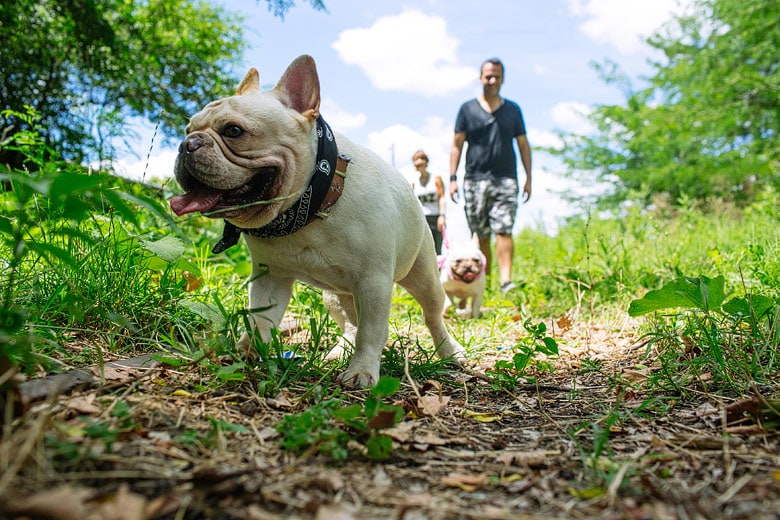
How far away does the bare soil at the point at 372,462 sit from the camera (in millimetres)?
1116

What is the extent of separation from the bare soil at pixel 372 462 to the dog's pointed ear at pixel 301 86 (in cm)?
116

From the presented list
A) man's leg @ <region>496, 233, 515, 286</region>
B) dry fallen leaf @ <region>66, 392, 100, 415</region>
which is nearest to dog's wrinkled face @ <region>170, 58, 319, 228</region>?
dry fallen leaf @ <region>66, 392, 100, 415</region>

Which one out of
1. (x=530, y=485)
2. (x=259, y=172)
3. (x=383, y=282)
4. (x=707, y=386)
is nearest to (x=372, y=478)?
(x=530, y=485)

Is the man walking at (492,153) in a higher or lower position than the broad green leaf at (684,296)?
higher

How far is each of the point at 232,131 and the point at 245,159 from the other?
129 mm

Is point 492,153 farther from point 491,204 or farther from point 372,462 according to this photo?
point 372,462

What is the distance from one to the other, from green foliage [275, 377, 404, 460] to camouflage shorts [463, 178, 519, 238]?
5.07m

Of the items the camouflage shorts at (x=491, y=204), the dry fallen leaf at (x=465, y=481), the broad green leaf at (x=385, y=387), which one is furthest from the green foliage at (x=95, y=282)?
the camouflage shorts at (x=491, y=204)

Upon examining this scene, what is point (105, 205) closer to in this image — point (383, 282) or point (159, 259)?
point (159, 259)

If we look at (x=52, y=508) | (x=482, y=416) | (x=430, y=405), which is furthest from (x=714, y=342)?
(x=52, y=508)

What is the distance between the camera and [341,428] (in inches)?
64.3

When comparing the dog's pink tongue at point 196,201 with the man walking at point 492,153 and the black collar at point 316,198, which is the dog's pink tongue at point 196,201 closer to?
the black collar at point 316,198

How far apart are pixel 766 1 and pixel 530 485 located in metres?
13.6

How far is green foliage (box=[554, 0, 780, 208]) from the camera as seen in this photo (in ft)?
39.6
